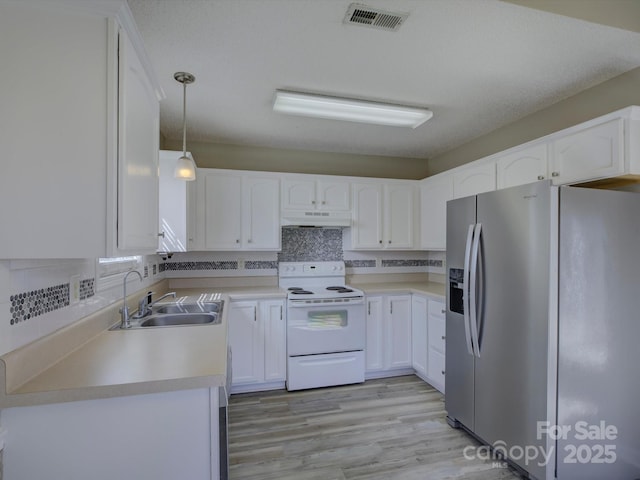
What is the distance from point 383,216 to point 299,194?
0.98 m

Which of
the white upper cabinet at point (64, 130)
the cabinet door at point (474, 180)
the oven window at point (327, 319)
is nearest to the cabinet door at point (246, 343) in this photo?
the oven window at point (327, 319)

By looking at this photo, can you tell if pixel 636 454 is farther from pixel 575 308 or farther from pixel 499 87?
pixel 499 87

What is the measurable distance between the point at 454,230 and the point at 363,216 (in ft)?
4.39

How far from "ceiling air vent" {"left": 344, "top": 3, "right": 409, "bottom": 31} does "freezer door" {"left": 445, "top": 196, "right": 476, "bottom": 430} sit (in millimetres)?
1211

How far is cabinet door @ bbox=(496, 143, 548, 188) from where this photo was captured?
2.36 m

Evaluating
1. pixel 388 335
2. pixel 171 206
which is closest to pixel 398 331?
pixel 388 335

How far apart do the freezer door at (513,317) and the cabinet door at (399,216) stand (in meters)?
1.58

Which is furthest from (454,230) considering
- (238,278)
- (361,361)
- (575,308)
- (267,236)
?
(238,278)

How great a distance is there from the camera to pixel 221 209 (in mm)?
3311

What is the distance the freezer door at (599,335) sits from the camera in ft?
5.87

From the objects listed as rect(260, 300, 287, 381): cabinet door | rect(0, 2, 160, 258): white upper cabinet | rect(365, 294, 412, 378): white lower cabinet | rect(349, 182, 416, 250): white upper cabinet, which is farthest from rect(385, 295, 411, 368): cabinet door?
rect(0, 2, 160, 258): white upper cabinet

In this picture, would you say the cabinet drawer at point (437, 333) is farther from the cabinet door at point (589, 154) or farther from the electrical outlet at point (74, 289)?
the electrical outlet at point (74, 289)

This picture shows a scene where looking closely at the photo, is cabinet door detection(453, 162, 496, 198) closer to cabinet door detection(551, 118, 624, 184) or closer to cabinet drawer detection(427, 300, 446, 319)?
cabinet door detection(551, 118, 624, 184)

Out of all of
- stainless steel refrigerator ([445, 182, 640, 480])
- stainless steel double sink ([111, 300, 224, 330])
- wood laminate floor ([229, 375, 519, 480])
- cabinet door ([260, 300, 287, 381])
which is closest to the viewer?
stainless steel refrigerator ([445, 182, 640, 480])
